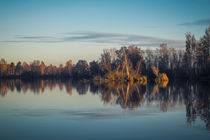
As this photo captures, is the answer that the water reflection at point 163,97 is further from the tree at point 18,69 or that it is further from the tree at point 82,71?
the tree at point 18,69

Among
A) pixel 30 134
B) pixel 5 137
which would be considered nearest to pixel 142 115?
pixel 30 134

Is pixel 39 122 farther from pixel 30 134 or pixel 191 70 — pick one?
pixel 191 70

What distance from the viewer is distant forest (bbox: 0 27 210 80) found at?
62934 mm

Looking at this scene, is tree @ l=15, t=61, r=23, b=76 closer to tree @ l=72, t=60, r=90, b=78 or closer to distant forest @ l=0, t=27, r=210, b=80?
distant forest @ l=0, t=27, r=210, b=80

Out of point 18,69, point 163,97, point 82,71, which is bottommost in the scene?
point 18,69

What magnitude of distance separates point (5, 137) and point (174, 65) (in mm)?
81257

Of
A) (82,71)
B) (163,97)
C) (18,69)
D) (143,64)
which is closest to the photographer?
(163,97)

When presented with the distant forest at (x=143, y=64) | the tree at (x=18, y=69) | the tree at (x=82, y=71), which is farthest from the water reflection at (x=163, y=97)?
the tree at (x=18, y=69)

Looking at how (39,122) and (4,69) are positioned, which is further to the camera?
(4,69)

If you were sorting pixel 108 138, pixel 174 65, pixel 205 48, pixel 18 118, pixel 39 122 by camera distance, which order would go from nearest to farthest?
pixel 108 138 → pixel 39 122 → pixel 18 118 → pixel 205 48 → pixel 174 65

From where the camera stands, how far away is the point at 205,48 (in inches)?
2413

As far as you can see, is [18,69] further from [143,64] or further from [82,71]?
[143,64]

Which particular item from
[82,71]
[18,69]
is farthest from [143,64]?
[18,69]

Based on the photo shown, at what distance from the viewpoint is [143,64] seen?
284 ft
